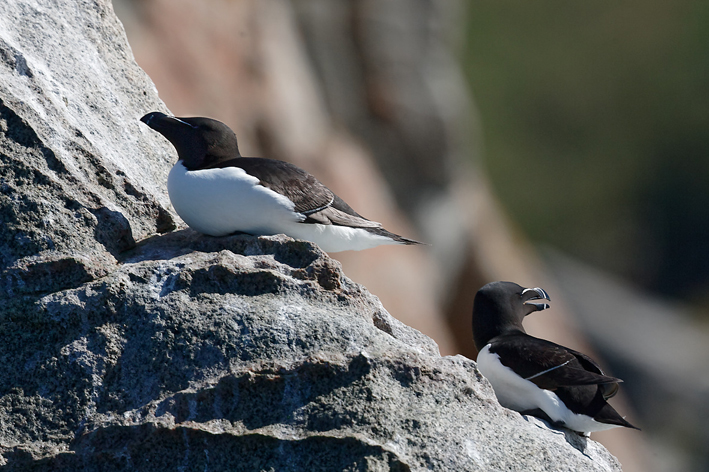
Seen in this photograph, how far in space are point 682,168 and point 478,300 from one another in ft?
147

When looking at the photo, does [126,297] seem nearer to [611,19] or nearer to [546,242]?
[546,242]

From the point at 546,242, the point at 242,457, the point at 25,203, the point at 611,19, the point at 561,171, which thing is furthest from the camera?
the point at 611,19

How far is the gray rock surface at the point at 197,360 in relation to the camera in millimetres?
3357

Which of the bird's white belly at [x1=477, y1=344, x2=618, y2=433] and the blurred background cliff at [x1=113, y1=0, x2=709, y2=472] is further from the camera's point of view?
the blurred background cliff at [x1=113, y1=0, x2=709, y2=472]

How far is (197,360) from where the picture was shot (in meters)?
3.51

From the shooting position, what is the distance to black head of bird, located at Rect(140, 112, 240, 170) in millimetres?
4422

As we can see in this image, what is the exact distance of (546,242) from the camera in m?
45.8

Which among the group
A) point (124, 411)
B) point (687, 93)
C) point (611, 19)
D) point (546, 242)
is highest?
point (611, 19)

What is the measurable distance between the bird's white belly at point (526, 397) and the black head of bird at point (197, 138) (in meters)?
1.92

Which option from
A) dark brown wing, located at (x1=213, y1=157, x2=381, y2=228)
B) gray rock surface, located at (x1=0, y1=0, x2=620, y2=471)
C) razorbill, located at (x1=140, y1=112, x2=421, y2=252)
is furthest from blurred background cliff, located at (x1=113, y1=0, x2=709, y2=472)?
gray rock surface, located at (x1=0, y1=0, x2=620, y2=471)

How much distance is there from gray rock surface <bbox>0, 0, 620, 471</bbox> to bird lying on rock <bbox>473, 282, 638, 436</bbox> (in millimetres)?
189

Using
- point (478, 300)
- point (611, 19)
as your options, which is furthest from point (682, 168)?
point (478, 300)

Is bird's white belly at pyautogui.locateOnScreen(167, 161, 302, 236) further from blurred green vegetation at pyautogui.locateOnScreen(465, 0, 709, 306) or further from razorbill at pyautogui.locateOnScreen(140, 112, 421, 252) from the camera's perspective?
blurred green vegetation at pyautogui.locateOnScreen(465, 0, 709, 306)

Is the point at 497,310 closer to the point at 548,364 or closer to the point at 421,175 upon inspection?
the point at 548,364
